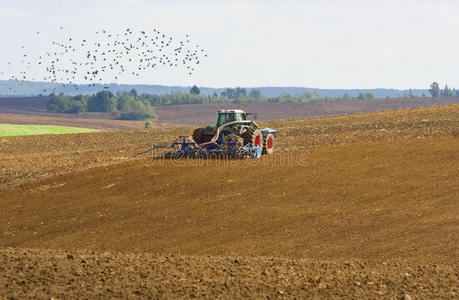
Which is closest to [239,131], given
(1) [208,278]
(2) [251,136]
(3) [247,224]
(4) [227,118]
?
(2) [251,136]

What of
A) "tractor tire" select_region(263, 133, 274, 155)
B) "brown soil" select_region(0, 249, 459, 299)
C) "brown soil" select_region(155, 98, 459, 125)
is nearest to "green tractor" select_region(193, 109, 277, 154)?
"tractor tire" select_region(263, 133, 274, 155)

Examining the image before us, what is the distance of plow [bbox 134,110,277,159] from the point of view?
81.7 ft

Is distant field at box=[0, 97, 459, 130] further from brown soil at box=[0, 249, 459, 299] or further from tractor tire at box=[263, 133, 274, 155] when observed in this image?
brown soil at box=[0, 249, 459, 299]

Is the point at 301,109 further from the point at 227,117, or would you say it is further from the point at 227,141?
the point at 227,141

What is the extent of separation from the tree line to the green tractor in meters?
113

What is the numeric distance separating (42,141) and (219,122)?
23773mm

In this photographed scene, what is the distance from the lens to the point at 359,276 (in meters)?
11.3

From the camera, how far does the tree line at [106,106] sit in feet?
462

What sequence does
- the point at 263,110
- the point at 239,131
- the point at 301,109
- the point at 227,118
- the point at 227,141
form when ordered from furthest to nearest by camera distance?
the point at 263,110 < the point at 301,109 < the point at 227,118 < the point at 239,131 < the point at 227,141

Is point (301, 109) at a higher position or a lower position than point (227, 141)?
lower

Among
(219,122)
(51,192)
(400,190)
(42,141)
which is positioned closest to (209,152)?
(219,122)

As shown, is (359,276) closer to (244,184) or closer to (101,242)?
(101,242)

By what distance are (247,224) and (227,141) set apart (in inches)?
341

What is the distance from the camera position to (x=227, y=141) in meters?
25.1
